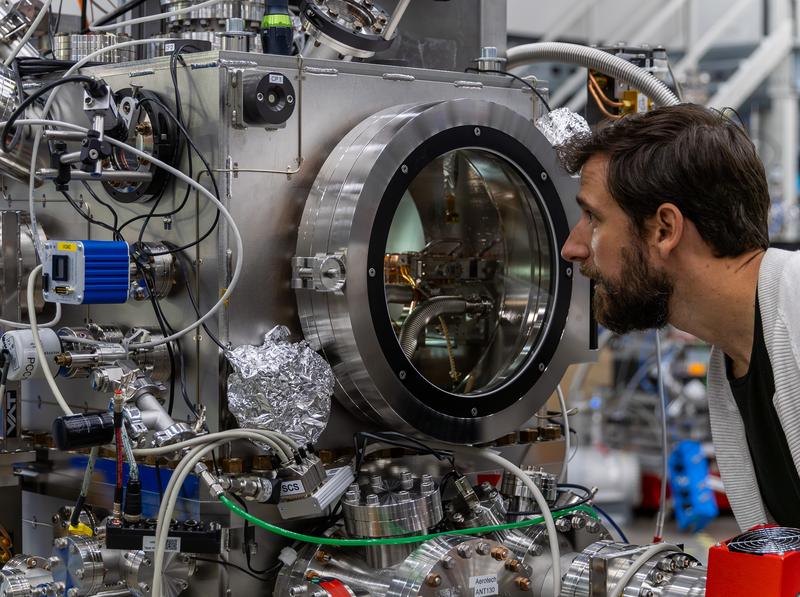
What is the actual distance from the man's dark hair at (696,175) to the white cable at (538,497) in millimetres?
438

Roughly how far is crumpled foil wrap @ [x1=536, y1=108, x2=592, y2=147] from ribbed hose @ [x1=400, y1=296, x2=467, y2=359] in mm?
346

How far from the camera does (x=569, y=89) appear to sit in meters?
5.82

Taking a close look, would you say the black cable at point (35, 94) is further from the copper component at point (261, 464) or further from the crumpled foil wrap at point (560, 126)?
the crumpled foil wrap at point (560, 126)

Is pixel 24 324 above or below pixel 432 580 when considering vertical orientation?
above

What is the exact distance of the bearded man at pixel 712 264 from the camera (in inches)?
65.7

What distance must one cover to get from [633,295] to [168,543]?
767 millimetres

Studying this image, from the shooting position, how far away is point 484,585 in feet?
5.87

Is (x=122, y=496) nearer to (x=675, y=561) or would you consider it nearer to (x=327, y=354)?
(x=327, y=354)

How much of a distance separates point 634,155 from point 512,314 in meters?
0.48

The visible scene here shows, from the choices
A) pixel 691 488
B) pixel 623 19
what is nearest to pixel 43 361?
pixel 691 488

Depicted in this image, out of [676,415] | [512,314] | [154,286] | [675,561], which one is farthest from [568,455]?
[676,415]

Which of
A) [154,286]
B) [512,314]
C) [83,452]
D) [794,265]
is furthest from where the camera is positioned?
[512,314]

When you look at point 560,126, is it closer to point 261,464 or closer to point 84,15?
point 261,464

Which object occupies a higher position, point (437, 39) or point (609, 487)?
point (437, 39)
